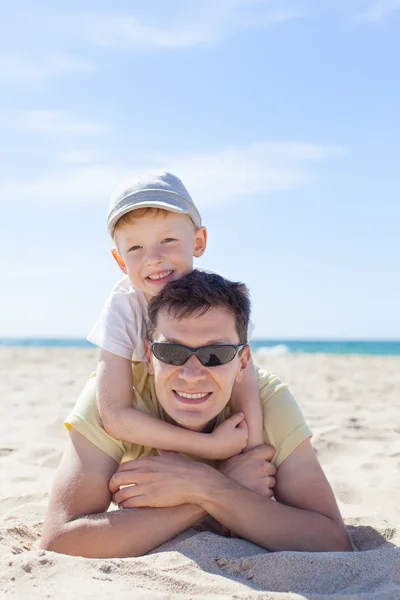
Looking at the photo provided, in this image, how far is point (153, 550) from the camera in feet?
10.3

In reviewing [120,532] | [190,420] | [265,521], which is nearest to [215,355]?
[190,420]

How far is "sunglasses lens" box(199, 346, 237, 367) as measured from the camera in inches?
130

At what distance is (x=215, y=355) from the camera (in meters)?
3.32

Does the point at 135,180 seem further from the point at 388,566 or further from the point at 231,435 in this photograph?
the point at 388,566

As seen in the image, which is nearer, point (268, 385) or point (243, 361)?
point (243, 361)

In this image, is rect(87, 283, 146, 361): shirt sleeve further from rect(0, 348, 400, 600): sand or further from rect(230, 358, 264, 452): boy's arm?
rect(0, 348, 400, 600): sand

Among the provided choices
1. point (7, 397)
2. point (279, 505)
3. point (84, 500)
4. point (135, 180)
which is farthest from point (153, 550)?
point (7, 397)

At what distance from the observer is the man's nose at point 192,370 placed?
10.7 feet

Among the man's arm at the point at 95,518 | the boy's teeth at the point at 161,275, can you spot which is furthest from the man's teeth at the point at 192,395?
the boy's teeth at the point at 161,275

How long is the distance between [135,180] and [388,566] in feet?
7.43

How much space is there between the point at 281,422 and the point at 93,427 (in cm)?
99

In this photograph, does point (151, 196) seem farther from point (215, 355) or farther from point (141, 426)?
point (141, 426)

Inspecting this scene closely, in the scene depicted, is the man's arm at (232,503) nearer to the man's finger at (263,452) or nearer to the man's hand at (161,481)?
the man's hand at (161,481)

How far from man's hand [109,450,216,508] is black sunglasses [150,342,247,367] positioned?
0.50 metres
